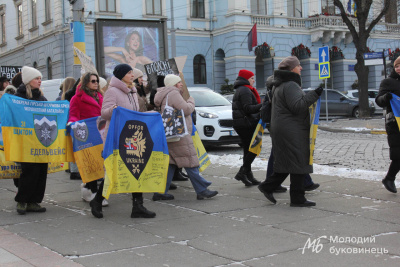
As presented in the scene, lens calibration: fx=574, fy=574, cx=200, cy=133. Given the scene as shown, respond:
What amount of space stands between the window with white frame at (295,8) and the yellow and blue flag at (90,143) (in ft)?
108

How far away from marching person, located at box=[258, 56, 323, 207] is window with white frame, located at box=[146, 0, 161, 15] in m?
29.8

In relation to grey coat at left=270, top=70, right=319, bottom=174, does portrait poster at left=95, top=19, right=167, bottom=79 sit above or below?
above

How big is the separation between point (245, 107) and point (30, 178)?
10.1 feet

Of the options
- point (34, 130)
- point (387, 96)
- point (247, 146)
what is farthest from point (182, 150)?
point (387, 96)

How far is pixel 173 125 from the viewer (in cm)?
722

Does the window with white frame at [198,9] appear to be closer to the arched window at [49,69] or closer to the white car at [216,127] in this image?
the arched window at [49,69]

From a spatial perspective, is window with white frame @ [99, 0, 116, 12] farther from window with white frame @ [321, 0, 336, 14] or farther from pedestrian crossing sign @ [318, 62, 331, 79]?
pedestrian crossing sign @ [318, 62, 331, 79]

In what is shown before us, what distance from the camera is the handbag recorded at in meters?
7.22

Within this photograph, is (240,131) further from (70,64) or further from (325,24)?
(325,24)

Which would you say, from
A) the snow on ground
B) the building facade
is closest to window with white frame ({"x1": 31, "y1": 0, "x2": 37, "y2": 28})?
the building facade

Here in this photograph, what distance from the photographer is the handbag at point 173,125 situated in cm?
722

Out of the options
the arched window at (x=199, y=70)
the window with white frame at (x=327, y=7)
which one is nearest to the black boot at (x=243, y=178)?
the arched window at (x=199, y=70)

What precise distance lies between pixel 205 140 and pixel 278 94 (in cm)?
730

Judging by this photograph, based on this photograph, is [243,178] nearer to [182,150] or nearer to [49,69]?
[182,150]
